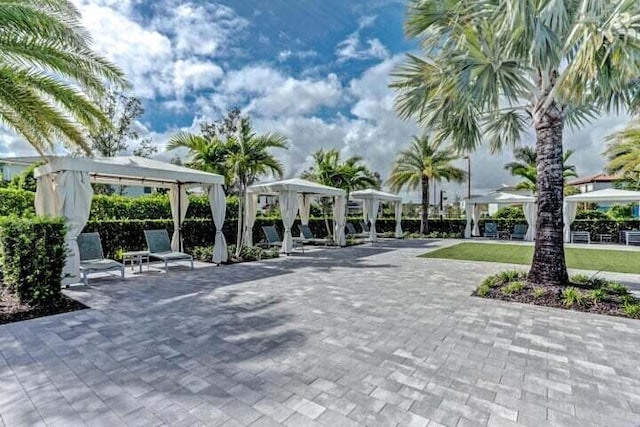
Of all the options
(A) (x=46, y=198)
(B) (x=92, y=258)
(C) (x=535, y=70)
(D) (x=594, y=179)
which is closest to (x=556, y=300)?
(C) (x=535, y=70)

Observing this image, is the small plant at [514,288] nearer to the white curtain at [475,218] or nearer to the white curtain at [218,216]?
the white curtain at [218,216]

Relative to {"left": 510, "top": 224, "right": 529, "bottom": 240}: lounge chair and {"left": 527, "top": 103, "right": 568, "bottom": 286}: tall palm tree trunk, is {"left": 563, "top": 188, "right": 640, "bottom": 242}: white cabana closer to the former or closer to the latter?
{"left": 510, "top": 224, "right": 529, "bottom": 240}: lounge chair

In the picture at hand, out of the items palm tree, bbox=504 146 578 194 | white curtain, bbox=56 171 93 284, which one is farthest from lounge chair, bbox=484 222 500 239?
white curtain, bbox=56 171 93 284

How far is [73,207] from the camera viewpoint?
7.13 metres

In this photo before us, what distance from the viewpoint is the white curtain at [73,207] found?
278 inches

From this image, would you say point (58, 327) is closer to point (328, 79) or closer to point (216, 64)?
point (216, 64)

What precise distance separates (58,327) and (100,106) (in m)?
4.95

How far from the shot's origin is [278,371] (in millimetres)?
3340

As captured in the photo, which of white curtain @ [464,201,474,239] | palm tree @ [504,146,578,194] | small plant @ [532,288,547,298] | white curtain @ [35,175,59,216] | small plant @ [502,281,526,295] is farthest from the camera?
palm tree @ [504,146,578,194]

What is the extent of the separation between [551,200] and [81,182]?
9.80 m

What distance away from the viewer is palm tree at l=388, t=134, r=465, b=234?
71.8 feet

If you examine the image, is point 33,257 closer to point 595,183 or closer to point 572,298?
point 572,298

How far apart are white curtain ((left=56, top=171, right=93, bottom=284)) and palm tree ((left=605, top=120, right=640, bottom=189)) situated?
21600 millimetres

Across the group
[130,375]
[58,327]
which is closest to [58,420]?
[130,375]
